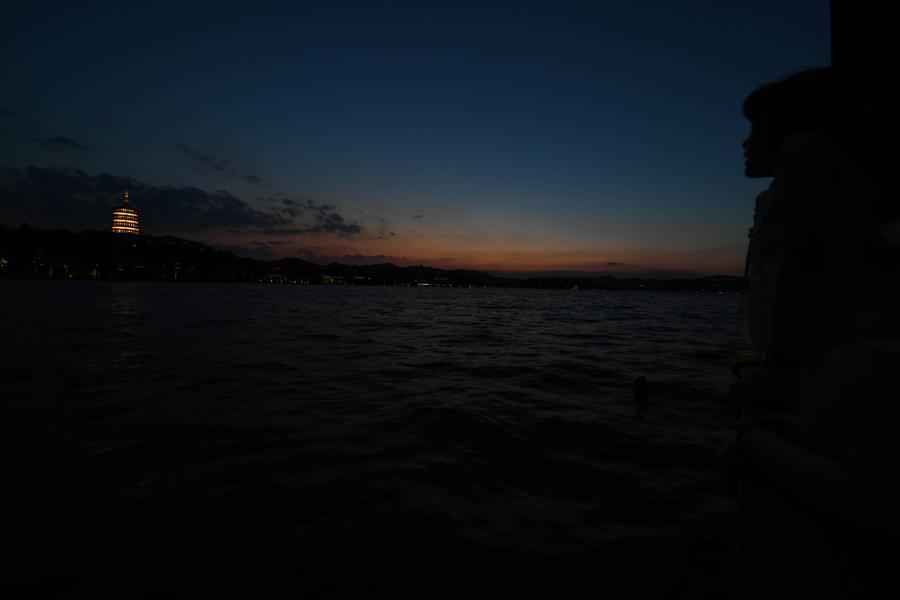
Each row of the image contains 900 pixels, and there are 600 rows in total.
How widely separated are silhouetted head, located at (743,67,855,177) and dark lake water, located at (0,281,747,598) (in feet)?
4.26

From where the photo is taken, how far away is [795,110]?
7.42ft

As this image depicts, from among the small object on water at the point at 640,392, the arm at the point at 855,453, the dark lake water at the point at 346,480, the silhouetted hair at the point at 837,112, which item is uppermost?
the silhouetted hair at the point at 837,112

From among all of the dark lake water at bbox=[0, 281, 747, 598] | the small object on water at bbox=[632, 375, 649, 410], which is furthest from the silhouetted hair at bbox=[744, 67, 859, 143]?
the small object on water at bbox=[632, 375, 649, 410]

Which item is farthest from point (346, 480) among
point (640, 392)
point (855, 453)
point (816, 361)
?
point (640, 392)

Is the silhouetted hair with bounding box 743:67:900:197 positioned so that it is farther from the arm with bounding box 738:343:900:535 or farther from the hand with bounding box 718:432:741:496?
the hand with bounding box 718:432:741:496

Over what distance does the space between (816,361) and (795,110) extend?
138 centimetres

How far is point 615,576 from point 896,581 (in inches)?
115

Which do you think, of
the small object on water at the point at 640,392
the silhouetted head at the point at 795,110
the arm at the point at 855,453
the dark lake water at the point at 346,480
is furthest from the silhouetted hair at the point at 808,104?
the small object on water at the point at 640,392

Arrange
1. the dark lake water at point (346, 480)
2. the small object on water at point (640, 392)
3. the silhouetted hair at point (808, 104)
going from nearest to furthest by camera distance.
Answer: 1. the silhouetted hair at point (808, 104)
2. the dark lake water at point (346, 480)
3. the small object on water at point (640, 392)

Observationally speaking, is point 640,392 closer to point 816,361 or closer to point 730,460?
point 816,361

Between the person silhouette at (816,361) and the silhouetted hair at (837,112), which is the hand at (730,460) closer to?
the person silhouette at (816,361)

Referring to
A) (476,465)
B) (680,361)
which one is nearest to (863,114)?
(476,465)

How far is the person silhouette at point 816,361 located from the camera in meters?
1.26

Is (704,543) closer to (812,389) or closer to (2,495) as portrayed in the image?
(812,389)
